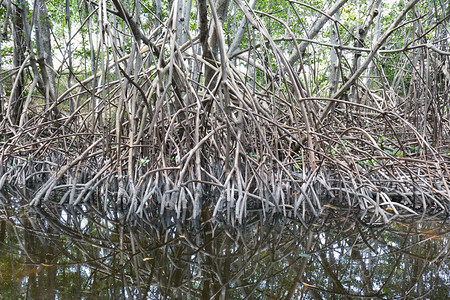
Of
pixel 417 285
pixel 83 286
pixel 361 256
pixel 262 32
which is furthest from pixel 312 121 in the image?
pixel 83 286

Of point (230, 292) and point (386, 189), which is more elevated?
point (386, 189)

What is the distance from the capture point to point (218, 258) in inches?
71.3

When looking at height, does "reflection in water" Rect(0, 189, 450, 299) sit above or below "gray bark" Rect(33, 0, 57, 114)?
below

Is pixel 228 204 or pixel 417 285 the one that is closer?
pixel 417 285

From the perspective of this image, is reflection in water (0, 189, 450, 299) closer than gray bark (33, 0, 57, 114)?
Yes

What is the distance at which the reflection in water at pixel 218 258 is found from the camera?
143cm

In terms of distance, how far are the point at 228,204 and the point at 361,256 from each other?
944mm

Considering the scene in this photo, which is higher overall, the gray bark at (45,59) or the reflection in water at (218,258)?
the gray bark at (45,59)

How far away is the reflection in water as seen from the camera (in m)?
1.43

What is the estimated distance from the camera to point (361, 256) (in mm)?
1830

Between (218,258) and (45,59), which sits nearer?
(218,258)

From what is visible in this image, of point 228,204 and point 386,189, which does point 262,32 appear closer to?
point 228,204

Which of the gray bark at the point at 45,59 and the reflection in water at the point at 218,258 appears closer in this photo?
the reflection in water at the point at 218,258

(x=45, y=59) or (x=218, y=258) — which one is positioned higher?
(x=45, y=59)
